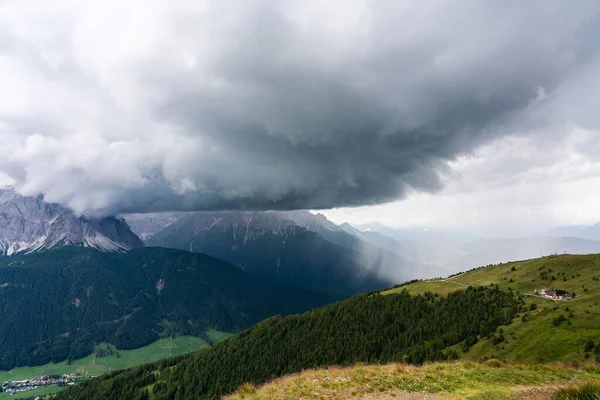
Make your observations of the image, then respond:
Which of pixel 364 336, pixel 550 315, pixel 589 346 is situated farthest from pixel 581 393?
pixel 364 336

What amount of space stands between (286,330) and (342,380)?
174 meters

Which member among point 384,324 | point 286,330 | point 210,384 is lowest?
point 210,384

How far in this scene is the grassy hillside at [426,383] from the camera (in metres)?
28.0

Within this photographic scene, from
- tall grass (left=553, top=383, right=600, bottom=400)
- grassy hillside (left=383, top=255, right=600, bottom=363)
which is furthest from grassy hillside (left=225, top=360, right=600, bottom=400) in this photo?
grassy hillside (left=383, top=255, right=600, bottom=363)

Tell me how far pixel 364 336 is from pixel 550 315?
74087 mm

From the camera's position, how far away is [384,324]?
5846 inches

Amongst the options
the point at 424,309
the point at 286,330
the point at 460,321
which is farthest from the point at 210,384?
the point at 460,321

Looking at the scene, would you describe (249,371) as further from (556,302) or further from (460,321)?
(556,302)

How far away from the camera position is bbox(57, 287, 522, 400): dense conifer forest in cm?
10838

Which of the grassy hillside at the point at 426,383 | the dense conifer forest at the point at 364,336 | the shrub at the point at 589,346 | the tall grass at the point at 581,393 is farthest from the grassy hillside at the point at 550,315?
the tall grass at the point at 581,393

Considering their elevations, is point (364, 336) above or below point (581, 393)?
below

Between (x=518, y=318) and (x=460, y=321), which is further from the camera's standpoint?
(x=460, y=321)

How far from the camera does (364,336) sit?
14650 cm

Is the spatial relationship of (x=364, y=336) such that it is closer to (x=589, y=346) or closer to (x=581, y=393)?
(x=589, y=346)
